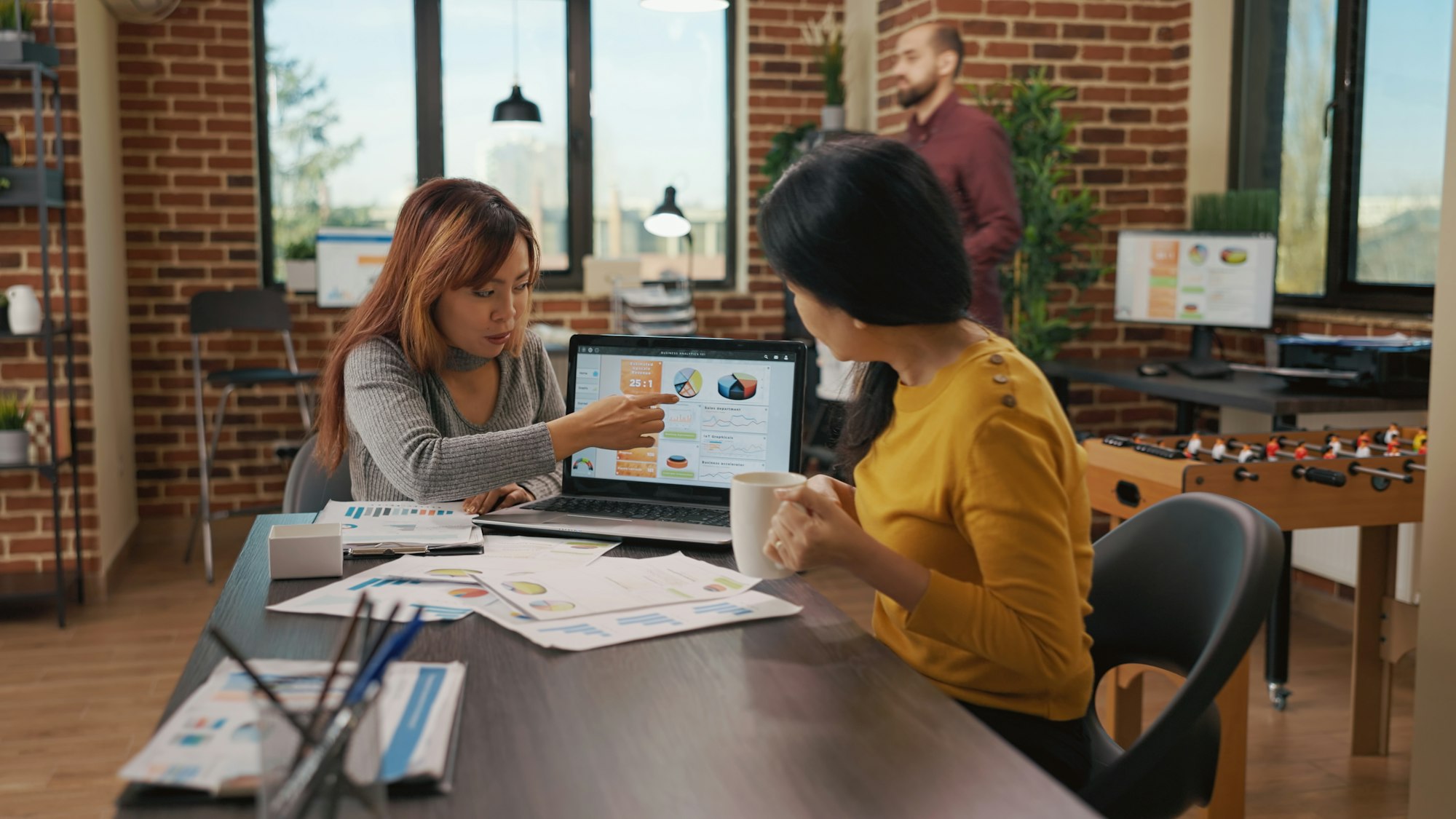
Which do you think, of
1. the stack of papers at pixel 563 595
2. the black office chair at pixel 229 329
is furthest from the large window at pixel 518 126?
the stack of papers at pixel 563 595

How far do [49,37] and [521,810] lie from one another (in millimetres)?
3780

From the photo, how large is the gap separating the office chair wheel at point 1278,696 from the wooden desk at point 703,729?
2171 mm

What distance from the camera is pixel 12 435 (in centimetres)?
369

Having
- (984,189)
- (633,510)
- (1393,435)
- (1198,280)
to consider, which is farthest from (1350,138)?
(633,510)

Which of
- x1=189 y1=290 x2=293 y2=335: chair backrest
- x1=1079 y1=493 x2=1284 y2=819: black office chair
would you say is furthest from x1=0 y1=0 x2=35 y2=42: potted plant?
x1=1079 y1=493 x2=1284 y2=819: black office chair

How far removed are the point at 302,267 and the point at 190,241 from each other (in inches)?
18.1

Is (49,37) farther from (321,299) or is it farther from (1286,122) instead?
(1286,122)

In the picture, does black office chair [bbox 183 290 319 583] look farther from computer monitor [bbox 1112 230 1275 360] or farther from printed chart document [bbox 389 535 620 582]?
printed chart document [bbox 389 535 620 582]

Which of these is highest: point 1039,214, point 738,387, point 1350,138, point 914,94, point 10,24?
point 10,24

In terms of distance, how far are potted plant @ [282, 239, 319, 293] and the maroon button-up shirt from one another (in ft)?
8.14

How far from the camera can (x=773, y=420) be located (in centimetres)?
176

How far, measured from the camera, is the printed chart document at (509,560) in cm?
142

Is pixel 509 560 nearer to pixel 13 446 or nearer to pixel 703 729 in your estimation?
pixel 703 729

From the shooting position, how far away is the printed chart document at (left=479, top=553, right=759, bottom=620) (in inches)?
50.8
